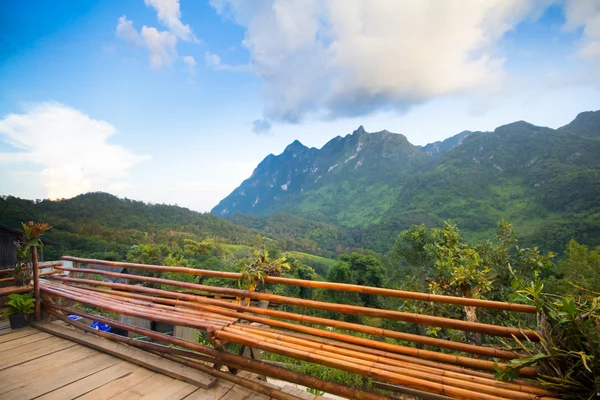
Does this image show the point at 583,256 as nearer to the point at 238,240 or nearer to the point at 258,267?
the point at 258,267

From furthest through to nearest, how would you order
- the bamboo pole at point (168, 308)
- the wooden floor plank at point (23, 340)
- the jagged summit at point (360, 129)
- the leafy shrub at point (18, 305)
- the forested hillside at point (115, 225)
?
the jagged summit at point (360, 129) < the forested hillside at point (115, 225) < the leafy shrub at point (18, 305) < the wooden floor plank at point (23, 340) < the bamboo pole at point (168, 308)

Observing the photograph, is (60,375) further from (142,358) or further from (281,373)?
(281,373)

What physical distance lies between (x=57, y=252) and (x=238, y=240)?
131 ft

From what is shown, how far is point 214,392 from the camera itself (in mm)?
1589

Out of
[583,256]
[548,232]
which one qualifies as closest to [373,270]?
[583,256]

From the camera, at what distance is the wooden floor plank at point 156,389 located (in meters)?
1.57

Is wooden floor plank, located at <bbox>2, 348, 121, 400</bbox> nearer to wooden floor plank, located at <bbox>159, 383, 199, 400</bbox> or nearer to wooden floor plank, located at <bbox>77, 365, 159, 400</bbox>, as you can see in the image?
wooden floor plank, located at <bbox>77, 365, 159, 400</bbox>

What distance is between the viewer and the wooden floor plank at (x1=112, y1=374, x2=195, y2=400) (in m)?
1.57

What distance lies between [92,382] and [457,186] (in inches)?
3574

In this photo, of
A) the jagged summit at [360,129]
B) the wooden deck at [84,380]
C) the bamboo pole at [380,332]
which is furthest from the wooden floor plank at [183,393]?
the jagged summit at [360,129]

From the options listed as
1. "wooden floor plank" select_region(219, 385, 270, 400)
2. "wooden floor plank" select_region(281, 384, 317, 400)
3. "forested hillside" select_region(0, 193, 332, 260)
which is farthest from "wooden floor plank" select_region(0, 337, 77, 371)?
"forested hillside" select_region(0, 193, 332, 260)

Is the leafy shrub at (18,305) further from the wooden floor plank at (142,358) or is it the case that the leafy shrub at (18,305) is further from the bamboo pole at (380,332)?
the bamboo pole at (380,332)

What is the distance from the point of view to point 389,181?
375ft

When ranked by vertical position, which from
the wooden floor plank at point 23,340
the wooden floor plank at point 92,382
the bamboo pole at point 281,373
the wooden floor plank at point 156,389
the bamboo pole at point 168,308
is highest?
the bamboo pole at point 168,308
